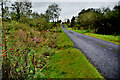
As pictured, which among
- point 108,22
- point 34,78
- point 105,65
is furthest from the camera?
point 108,22

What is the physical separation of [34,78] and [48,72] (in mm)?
797

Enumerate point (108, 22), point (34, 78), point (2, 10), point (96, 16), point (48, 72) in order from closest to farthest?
1. point (2, 10)
2. point (34, 78)
3. point (48, 72)
4. point (108, 22)
5. point (96, 16)

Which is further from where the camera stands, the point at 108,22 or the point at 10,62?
the point at 108,22

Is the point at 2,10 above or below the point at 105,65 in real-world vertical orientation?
above

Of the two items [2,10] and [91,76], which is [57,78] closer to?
[91,76]

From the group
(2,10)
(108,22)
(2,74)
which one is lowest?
(2,74)

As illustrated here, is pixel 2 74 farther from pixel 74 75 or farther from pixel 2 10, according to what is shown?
pixel 74 75

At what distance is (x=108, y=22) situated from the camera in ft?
64.0

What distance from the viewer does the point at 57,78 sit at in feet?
10.5

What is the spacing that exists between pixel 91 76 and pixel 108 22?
20.1 metres

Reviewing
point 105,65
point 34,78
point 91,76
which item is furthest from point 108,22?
point 34,78

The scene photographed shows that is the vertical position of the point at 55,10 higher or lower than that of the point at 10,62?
higher

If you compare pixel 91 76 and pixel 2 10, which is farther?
pixel 91 76

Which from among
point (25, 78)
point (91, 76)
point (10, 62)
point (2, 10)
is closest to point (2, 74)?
point (10, 62)
